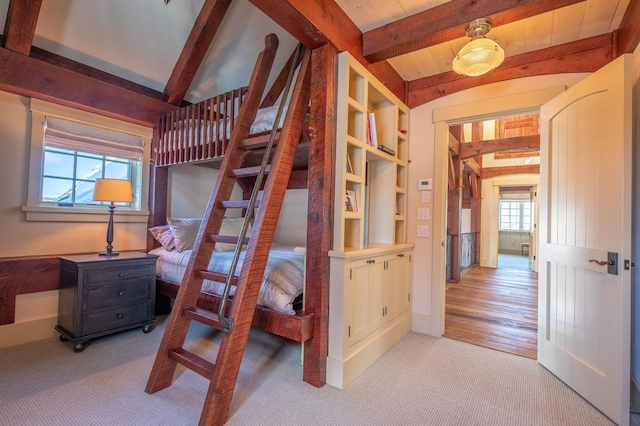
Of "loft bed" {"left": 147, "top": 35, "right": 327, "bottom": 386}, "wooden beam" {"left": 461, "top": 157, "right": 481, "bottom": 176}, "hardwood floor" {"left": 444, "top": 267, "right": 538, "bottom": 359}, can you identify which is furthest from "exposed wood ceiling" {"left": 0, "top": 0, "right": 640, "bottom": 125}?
"wooden beam" {"left": 461, "top": 157, "right": 481, "bottom": 176}

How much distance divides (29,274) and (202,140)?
1.86m

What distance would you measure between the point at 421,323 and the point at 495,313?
1.31m

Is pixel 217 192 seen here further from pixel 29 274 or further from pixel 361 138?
pixel 29 274

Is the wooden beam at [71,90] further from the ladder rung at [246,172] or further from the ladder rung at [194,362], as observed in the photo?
the ladder rung at [194,362]

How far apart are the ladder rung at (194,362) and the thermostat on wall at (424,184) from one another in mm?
2396

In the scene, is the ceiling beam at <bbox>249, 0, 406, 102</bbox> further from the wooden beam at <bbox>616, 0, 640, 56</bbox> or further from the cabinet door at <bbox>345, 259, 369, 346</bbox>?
the wooden beam at <bbox>616, 0, 640, 56</bbox>

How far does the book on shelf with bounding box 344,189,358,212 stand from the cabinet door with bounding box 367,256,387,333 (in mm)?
416

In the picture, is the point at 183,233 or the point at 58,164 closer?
the point at 58,164

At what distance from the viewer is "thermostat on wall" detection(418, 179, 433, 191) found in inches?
118

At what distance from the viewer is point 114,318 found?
261cm

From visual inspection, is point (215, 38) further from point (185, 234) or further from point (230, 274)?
point (230, 274)

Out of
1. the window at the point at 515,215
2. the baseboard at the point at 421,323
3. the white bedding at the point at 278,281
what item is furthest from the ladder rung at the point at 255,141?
the window at the point at 515,215

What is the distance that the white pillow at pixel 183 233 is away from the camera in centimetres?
305

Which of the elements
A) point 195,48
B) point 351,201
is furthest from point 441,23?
point 195,48
